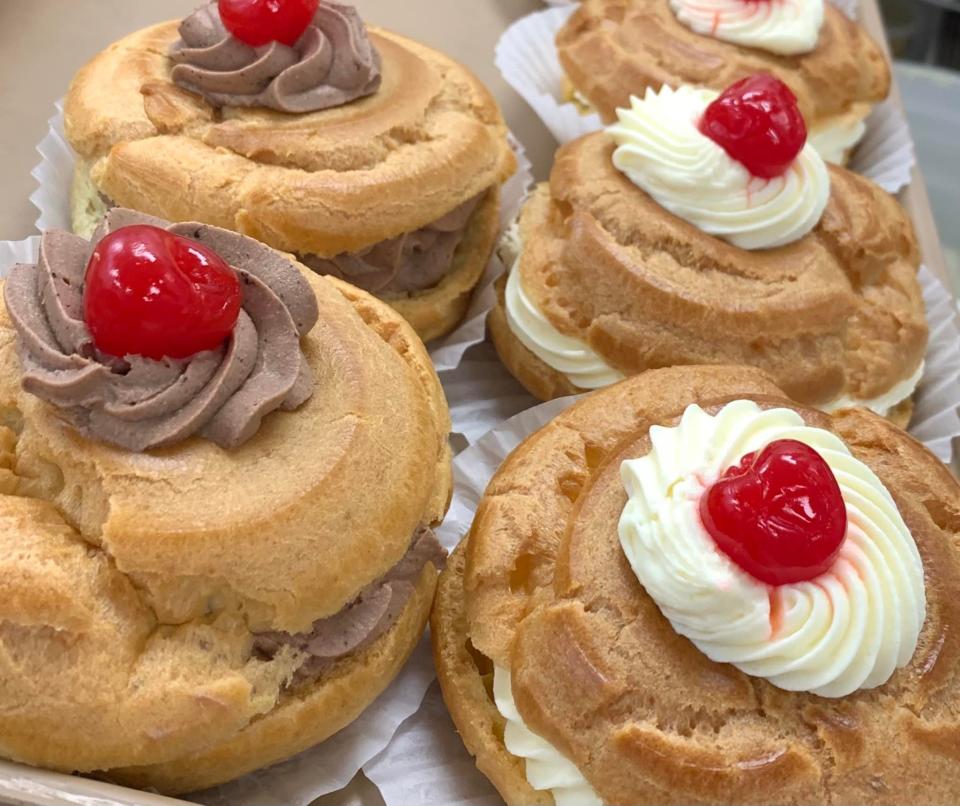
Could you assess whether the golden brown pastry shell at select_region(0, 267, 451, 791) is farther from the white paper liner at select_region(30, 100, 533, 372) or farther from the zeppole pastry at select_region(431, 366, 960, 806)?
the white paper liner at select_region(30, 100, 533, 372)

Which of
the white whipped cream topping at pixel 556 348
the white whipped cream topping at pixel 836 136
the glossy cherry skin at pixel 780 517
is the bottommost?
the white whipped cream topping at pixel 556 348

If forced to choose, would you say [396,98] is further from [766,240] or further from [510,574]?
[510,574]

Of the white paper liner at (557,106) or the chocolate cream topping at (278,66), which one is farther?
the white paper liner at (557,106)

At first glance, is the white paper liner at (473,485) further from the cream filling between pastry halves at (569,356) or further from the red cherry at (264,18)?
the red cherry at (264,18)

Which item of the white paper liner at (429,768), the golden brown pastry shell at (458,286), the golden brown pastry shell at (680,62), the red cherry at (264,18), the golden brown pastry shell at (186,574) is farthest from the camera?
the golden brown pastry shell at (680,62)

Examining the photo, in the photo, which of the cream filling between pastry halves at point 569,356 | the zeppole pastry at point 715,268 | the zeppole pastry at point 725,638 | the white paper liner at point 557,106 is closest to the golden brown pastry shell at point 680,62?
the white paper liner at point 557,106

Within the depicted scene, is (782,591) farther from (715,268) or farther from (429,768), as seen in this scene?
(715,268)

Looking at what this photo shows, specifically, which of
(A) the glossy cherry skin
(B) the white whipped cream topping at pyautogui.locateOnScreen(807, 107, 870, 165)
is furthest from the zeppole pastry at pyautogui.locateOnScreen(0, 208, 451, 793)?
(B) the white whipped cream topping at pyautogui.locateOnScreen(807, 107, 870, 165)

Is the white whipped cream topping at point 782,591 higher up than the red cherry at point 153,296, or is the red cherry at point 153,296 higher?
the red cherry at point 153,296

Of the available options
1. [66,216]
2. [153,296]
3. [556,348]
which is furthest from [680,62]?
[153,296]
